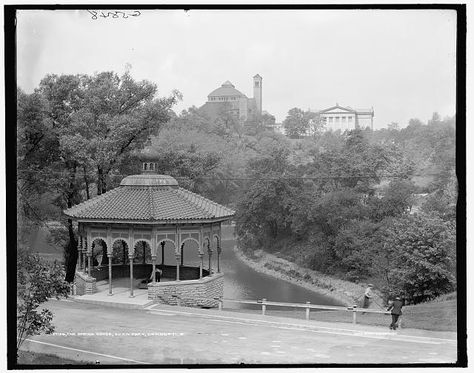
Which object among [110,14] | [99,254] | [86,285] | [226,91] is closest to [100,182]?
[99,254]

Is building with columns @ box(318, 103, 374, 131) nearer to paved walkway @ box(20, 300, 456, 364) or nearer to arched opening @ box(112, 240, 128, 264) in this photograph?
arched opening @ box(112, 240, 128, 264)

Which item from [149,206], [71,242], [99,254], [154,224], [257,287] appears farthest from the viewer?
[257,287]

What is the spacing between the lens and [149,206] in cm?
2209

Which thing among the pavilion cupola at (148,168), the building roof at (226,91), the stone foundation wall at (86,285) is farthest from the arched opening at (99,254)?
the building roof at (226,91)

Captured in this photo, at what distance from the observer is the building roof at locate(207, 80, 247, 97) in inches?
958

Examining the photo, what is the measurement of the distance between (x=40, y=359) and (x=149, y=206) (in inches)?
312

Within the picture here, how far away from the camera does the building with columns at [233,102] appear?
79.0 feet

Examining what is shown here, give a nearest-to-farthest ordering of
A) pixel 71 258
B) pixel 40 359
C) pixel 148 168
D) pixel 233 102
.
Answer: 1. pixel 40 359
2. pixel 148 168
3. pixel 71 258
4. pixel 233 102

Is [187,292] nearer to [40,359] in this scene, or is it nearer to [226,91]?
[40,359]

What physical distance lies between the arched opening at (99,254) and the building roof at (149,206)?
4.24 meters

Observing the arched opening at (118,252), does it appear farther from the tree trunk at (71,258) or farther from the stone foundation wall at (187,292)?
the stone foundation wall at (187,292)

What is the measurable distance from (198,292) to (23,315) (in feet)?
27.6

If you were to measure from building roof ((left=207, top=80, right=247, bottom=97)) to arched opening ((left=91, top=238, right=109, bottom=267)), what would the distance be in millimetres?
7597

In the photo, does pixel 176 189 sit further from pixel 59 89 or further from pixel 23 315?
pixel 23 315
